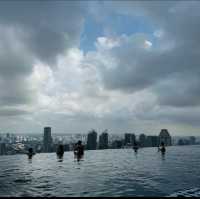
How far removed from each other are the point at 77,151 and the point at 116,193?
138 feet

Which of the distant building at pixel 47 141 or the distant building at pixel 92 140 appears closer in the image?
the distant building at pixel 47 141

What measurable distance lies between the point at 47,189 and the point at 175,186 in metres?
10.2

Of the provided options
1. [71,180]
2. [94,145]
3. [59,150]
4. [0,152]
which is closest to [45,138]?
[94,145]

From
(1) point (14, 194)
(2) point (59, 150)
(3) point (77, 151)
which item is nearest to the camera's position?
(1) point (14, 194)

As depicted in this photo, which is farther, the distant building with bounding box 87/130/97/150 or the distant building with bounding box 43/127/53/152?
the distant building with bounding box 87/130/97/150

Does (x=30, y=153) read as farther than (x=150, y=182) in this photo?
Yes

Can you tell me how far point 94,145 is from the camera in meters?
190

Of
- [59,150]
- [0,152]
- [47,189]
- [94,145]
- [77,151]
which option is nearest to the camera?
[47,189]

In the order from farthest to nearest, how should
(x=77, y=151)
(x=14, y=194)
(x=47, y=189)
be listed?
(x=77, y=151) < (x=47, y=189) < (x=14, y=194)

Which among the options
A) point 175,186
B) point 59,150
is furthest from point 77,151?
point 175,186

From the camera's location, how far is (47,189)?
923 inches

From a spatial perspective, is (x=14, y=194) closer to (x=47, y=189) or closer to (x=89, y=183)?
(x=47, y=189)

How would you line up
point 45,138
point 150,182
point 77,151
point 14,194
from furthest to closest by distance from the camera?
point 45,138, point 77,151, point 150,182, point 14,194

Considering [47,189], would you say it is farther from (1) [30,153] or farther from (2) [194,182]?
(1) [30,153]
